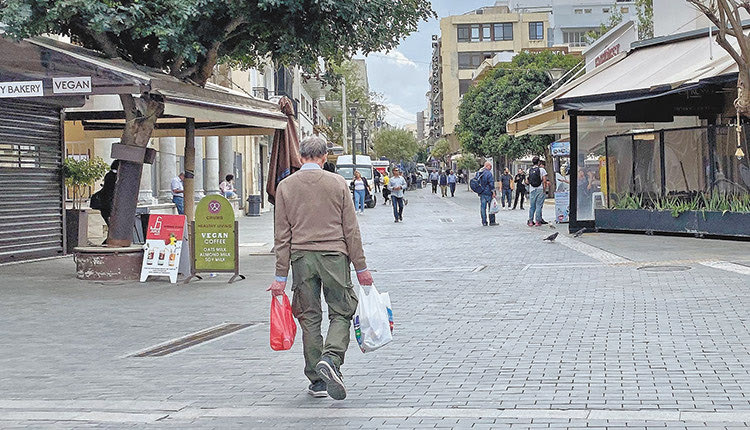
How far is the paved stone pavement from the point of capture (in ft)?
20.0

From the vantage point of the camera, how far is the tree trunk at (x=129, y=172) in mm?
14125

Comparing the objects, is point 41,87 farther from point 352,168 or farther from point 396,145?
point 396,145

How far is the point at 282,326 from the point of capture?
21.4ft

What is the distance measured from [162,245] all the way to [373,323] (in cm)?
801

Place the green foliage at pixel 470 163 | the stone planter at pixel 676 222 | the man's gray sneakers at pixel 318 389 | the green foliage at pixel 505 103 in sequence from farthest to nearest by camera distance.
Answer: the green foliage at pixel 470 163, the green foliage at pixel 505 103, the stone planter at pixel 676 222, the man's gray sneakers at pixel 318 389

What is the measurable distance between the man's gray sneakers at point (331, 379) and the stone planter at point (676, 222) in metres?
12.5

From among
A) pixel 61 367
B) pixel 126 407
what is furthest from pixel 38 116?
pixel 126 407

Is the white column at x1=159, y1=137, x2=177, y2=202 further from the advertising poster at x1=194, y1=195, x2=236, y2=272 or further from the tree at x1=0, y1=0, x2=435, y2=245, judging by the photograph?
the advertising poster at x1=194, y1=195, x2=236, y2=272

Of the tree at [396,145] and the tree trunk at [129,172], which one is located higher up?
the tree at [396,145]

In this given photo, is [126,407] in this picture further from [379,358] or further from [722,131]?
[722,131]

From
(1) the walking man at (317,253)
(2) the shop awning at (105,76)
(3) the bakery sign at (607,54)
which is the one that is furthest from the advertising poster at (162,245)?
(3) the bakery sign at (607,54)

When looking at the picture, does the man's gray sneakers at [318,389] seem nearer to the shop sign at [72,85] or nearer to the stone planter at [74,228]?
the shop sign at [72,85]

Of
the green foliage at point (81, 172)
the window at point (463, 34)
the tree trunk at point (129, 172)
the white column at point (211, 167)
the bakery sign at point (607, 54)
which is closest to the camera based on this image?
the tree trunk at point (129, 172)

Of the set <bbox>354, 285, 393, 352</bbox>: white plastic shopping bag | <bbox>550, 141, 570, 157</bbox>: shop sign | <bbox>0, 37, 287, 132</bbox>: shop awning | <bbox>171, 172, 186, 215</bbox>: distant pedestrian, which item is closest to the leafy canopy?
<bbox>0, 37, 287, 132</bbox>: shop awning
